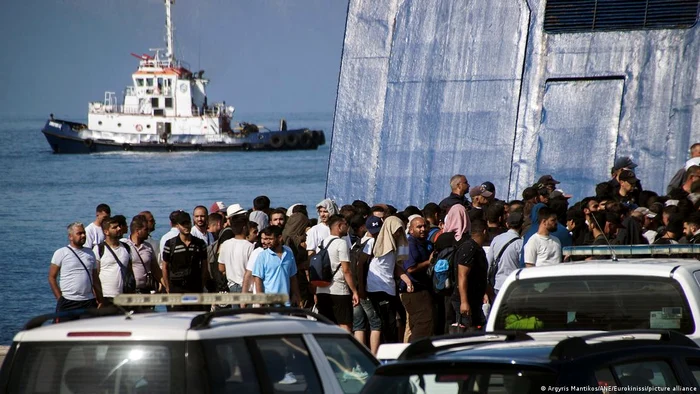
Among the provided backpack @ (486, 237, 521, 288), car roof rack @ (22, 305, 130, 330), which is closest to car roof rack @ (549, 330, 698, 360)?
car roof rack @ (22, 305, 130, 330)

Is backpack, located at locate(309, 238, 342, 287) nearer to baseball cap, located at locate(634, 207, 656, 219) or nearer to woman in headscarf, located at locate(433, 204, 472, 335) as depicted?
woman in headscarf, located at locate(433, 204, 472, 335)

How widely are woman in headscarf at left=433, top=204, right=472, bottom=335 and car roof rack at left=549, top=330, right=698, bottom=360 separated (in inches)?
200

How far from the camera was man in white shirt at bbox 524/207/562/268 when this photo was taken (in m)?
9.65

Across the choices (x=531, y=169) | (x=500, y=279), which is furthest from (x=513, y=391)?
(x=531, y=169)

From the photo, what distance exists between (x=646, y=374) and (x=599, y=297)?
1956 millimetres

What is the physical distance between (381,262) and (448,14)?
8.66 meters

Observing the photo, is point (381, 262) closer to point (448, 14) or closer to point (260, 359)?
point (260, 359)

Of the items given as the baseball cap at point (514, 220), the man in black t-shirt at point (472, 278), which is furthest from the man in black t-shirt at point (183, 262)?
the baseball cap at point (514, 220)

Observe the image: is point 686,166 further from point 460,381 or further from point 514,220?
point 460,381

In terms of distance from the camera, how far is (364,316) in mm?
11234

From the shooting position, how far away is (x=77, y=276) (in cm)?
1035

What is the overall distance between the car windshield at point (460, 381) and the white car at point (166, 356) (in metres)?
0.85

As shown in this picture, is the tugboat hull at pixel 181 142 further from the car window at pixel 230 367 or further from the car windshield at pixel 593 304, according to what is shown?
the car window at pixel 230 367

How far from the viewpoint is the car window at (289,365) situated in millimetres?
5633
